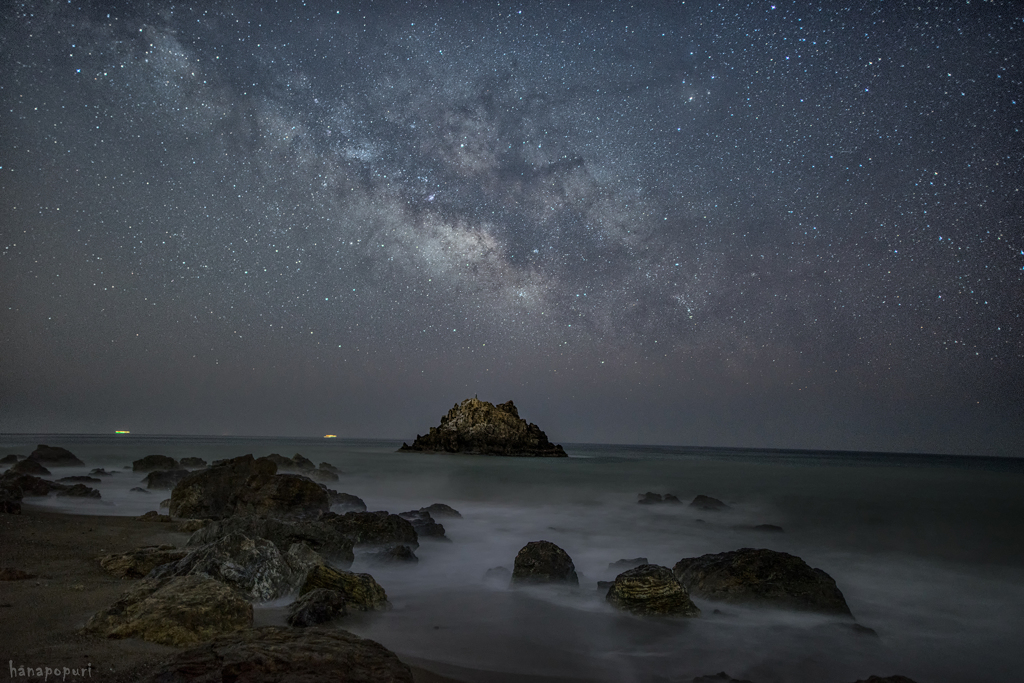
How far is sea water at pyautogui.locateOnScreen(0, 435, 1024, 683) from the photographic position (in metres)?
4.68

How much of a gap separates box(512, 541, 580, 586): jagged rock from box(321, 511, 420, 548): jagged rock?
7.40ft

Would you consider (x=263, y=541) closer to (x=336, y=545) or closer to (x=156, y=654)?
(x=336, y=545)

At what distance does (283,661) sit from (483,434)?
57187mm

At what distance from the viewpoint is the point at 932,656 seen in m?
5.44

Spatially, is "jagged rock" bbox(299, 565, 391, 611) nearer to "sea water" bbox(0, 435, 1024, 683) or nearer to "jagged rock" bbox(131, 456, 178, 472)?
"sea water" bbox(0, 435, 1024, 683)

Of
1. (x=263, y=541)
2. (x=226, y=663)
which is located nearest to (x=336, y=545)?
(x=263, y=541)

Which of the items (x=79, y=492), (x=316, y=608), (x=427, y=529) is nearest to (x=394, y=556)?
(x=427, y=529)

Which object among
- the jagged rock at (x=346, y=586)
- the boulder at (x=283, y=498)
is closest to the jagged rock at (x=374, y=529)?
the boulder at (x=283, y=498)

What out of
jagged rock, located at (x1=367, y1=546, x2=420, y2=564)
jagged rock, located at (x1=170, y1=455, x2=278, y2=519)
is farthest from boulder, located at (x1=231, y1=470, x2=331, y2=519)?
jagged rock, located at (x1=367, y1=546, x2=420, y2=564)

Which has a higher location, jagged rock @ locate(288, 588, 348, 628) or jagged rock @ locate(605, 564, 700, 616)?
jagged rock @ locate(288, 588, 348, 628)

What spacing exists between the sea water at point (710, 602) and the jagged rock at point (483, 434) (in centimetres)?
4113

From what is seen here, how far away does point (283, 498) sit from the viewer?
1044 cm

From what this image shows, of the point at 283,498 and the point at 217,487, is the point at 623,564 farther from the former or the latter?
the point at 217,487

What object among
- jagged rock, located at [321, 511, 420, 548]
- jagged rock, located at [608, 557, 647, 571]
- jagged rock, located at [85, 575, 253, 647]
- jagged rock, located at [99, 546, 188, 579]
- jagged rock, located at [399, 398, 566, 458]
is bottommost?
jagged rock, located at [399, 398, 566, 458]
